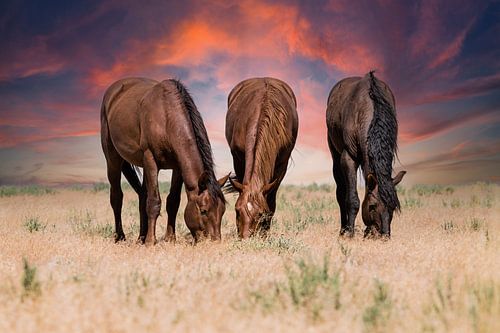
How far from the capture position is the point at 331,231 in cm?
1006

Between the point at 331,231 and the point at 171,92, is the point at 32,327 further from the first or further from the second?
the point at 331,231

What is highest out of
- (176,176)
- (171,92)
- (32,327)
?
(171,92)

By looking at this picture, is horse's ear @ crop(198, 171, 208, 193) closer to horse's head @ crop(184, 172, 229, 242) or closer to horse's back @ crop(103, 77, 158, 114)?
horse's head @ crop(184, 172, 229, 242)

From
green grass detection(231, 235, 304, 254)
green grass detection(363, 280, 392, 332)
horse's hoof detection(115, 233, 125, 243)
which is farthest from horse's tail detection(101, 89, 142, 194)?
green grass detection(363, 280, 392, 332)

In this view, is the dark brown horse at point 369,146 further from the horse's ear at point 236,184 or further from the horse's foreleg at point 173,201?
the horse's foreleg at point 173,201

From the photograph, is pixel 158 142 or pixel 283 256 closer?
pixel 283 256

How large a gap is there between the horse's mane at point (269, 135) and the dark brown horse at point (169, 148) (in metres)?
0.62

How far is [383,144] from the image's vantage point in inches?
324

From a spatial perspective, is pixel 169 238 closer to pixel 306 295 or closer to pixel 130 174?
pixel 130 174

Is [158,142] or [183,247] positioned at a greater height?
[158,142]

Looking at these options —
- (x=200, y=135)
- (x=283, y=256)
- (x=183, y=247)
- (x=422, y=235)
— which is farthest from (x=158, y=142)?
(x=422, y=235)

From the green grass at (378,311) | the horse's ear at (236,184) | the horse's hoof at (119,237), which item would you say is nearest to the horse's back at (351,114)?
the horse's ear at (236,184)

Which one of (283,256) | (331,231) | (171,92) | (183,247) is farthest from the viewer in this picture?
(331,231)

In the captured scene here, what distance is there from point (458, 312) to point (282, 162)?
5.34 metres
